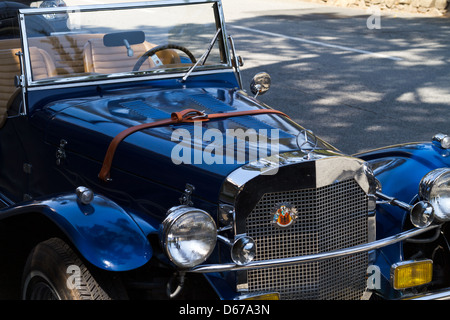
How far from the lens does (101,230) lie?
2.78 m

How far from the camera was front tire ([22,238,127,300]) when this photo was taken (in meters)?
2.78

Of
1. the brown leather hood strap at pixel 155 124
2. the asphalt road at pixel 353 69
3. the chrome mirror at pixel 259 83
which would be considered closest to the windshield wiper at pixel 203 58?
the chrome mirror at pixel 259 83

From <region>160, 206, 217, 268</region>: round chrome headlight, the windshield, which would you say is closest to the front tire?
<region>160, 206, 217, 268</region>: round chrome headlight

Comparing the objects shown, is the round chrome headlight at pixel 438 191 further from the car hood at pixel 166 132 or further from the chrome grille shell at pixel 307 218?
the car hood at pixel 166 132

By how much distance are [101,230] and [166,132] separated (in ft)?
2.19

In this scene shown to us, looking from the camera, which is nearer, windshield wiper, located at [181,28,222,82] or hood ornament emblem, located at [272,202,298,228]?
hood ornament emblem, located at [272,202,298,228]

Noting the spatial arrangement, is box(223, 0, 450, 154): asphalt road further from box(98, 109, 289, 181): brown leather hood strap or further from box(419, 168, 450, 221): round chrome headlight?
box(98, 109, 289, 181): brown leather hood strap

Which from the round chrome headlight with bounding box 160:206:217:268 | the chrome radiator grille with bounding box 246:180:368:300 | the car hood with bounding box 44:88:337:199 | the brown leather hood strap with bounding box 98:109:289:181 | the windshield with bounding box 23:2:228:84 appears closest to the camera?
the round chrome headlight with bounding box 160:206:217:268

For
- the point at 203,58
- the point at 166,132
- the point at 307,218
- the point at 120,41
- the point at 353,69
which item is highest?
the point at 120,41

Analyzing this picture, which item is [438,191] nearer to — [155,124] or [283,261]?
[283,261]

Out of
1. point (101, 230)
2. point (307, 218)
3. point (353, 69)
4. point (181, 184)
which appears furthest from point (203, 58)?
point (353, 69)

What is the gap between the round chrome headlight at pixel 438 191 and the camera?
10.7 feet

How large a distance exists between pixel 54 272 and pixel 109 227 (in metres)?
0.31

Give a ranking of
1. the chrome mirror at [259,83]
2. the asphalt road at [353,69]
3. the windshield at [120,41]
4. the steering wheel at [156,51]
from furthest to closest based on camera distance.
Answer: the asphalt road at [353,69], the chrome mirror at [259,83], the steering wheel at [156,51], the windshield at [120,41]
